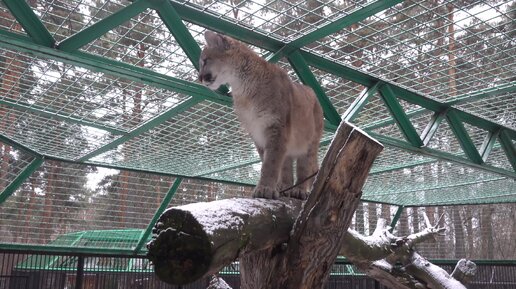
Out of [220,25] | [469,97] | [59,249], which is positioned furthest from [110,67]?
[59,249]

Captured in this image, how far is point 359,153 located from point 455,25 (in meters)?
2.47

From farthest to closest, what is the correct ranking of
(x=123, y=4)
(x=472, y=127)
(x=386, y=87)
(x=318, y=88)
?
1. (x=472, y=127)
2. (x=386, y=87)
3. (x=318, y=88)
4. (x=123, y=4)

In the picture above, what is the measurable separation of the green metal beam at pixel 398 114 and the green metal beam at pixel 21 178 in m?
4.94

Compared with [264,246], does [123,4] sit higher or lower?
higher

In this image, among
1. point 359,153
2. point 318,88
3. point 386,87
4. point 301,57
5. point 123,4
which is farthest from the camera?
point 386,87

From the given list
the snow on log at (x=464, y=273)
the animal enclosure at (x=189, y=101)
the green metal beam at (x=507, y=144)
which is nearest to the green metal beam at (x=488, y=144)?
the animal enclosure at (x=189, y=101)

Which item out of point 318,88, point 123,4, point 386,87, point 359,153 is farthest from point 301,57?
point 359,153

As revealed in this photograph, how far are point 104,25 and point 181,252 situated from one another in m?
2.35

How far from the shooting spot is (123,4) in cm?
361

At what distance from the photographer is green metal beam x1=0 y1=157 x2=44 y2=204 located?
657 centimetres

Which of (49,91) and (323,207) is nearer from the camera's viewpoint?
(323,207)

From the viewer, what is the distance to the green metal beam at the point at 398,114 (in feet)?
17.1

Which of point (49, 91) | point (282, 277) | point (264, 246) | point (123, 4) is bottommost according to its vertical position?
point (282, 277)

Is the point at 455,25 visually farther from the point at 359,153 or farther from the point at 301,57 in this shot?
the point at 359,153
